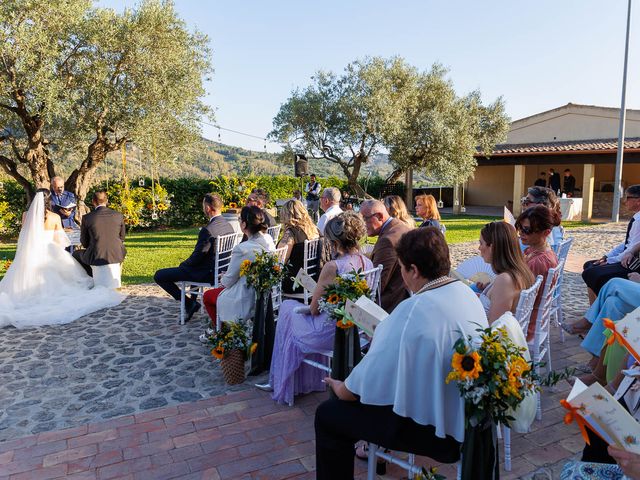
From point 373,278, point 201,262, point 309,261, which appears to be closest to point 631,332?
point 373,278

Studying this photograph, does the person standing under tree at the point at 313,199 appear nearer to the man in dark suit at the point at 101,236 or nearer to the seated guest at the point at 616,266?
the man in dark suit at the point at 101,236

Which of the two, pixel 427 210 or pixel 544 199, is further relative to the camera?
pixel 427 210

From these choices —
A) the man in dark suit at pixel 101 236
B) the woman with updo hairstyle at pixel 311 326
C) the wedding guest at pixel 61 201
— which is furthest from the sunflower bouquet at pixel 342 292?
the wedding guest at pixel 61 201

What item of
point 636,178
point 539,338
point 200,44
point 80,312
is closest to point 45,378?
point 80,312

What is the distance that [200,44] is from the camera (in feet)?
47.1

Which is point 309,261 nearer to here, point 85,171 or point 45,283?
point 45,283

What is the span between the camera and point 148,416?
3.47m

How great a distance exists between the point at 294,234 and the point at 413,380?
343 cm

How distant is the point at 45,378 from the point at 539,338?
4.08 meters

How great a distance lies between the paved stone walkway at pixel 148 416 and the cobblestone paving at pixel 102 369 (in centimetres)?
1

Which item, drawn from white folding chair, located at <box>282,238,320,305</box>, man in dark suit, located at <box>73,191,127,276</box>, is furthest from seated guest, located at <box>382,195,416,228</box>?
man in dark suit, located at <box>73,191,127,276</box>

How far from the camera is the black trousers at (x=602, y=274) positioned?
501cm

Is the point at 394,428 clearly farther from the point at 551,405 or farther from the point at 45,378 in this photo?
the point at 45,378

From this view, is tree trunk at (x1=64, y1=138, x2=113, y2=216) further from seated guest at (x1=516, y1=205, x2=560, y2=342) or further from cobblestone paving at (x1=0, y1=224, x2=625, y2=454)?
seated guest at (x1=516, y1=205, x2=560, y2=342)
